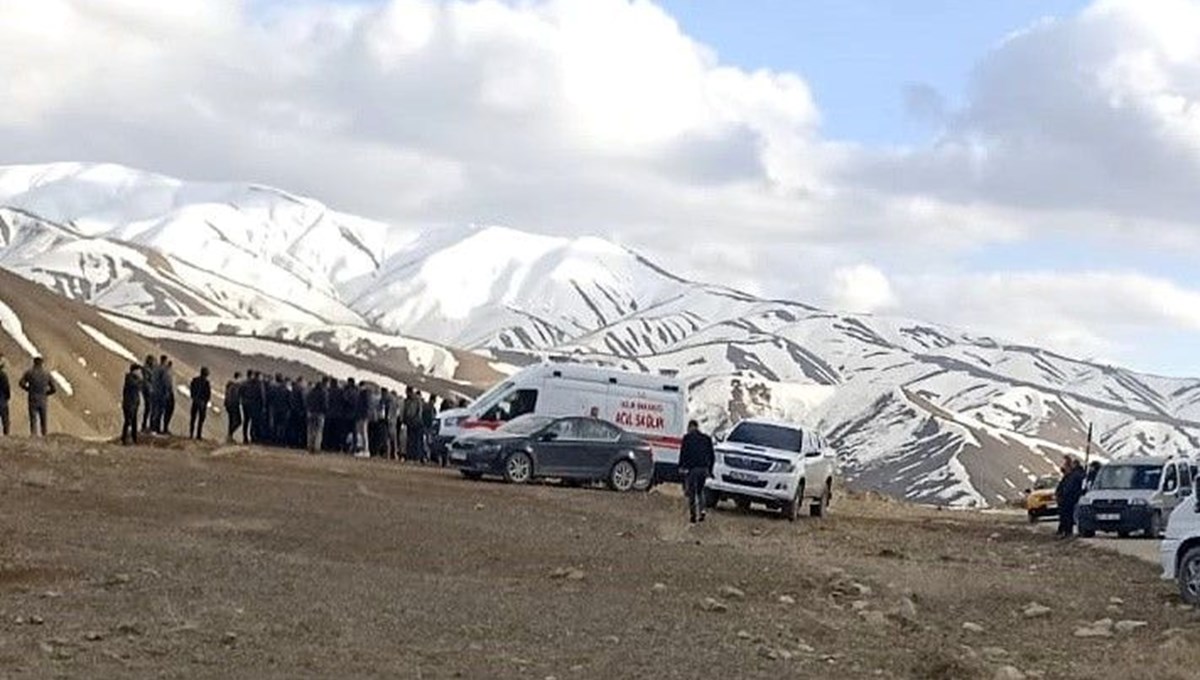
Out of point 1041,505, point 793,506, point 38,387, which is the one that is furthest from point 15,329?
point 793,506

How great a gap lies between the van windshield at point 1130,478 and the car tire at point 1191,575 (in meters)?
18.3

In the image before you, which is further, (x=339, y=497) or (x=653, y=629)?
(x=339, y=497)

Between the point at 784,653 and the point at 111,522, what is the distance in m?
9.98

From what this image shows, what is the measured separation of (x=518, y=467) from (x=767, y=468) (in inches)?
238

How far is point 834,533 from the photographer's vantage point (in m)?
30.0

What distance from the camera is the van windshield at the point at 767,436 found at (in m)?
34.6

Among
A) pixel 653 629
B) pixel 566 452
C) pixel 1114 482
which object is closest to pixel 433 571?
pixel 653 629

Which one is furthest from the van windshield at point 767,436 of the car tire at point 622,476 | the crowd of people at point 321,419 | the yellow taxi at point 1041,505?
the yellow taxi at point 1041,505

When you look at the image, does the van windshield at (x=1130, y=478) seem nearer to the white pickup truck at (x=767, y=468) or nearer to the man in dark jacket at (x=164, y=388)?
the white pickup truck at (x=767, y=468)

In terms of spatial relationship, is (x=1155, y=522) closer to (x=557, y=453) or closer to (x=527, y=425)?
(x=557, y=453)

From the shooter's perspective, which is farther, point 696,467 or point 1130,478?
point 1130,478

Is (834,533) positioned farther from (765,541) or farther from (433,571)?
(433,571)

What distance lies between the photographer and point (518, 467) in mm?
37344

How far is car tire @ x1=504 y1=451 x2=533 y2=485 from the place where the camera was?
122 feet
